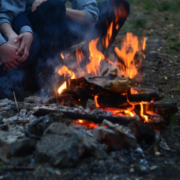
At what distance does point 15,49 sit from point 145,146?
1701 millimetres

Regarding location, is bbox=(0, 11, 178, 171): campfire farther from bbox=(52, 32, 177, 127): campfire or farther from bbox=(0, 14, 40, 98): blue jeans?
bbox=(0, 14, 40, 98): blue jeans

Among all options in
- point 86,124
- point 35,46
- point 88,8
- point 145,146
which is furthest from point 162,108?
point 88,8

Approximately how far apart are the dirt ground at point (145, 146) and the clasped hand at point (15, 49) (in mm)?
1278

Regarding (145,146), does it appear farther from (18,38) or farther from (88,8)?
(88,8)

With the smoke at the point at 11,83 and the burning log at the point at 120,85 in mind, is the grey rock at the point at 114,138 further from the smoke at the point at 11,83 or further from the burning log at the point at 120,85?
the smoke at the point at 11,83

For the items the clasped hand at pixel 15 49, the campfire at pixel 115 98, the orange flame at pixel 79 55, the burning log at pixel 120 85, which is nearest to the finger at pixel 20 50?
the clasped hand at pixel 15 49

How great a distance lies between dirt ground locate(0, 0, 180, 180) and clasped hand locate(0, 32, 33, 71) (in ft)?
4.19

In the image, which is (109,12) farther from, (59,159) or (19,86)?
(59,159)

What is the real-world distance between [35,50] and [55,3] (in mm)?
655

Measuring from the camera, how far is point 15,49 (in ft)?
7.97

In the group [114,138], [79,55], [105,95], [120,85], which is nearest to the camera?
[114,138]

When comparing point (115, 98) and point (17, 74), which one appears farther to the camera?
point (17, 74)

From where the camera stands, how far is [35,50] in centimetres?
285

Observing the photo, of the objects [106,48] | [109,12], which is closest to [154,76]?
[106,48]
